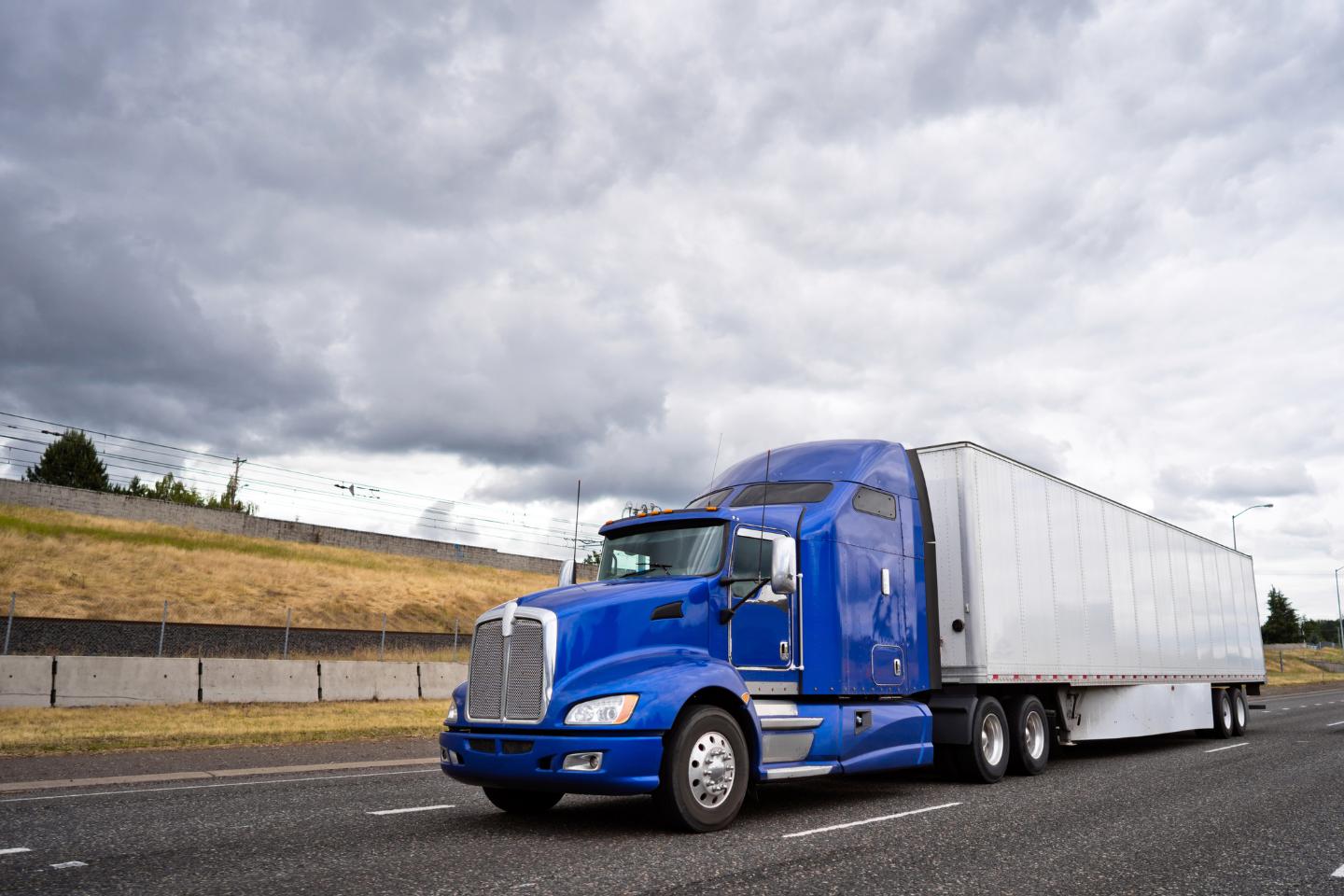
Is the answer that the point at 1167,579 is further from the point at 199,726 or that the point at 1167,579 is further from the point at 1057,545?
the point at 199,726

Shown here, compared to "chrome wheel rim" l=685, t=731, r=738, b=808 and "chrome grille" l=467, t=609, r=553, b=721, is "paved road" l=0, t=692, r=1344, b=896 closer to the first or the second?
"chrome wheel rim" l=685, t=731, r=738, b=808

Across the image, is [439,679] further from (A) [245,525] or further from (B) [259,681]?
(A) [245,525]

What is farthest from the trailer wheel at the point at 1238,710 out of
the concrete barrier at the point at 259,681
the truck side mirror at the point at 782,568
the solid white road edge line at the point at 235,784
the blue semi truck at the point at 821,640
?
the concrete barrier at the point at 259,681

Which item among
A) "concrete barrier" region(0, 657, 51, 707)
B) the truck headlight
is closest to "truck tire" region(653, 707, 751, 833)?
the truck headlight

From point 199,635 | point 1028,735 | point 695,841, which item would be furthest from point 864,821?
point 199,635

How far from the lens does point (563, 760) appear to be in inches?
291

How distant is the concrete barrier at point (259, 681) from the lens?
18.7 m

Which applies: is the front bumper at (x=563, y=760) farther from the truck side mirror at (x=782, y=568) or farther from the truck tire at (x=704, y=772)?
the truck side mirror at (x=782, y=568)

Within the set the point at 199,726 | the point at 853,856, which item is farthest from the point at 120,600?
the point at 853,856

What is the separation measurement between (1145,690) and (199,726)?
15554 mm

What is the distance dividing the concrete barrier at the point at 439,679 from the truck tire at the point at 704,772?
1572cm

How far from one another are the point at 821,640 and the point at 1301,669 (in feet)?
250

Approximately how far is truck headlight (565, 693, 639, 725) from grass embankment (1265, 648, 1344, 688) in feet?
155

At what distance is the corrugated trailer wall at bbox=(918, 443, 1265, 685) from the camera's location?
11.8m
